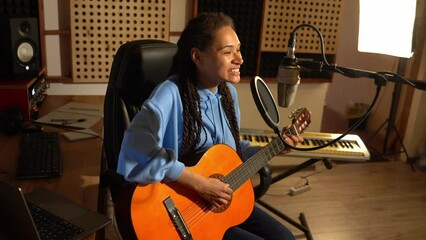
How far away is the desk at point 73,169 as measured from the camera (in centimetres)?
136

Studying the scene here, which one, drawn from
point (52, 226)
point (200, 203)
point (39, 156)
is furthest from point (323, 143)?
point (52, 226)

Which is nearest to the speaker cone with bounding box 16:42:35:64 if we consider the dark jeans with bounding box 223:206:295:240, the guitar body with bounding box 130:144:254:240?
the guitar body with bounding box 130:144:254:240

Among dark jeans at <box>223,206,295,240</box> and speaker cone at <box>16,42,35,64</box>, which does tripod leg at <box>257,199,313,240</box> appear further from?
speaker cone at <box>16,42,35,64</box>

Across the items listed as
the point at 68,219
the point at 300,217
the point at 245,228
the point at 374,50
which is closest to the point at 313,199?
the point at 300,217

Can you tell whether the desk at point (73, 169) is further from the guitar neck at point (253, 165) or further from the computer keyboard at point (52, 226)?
the guitar neck at point (253, 165)

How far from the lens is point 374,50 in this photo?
2.48 meters

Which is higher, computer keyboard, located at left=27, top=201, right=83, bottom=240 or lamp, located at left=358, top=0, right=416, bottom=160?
lamp, located at left=358, top=0, right=416, bottom=160

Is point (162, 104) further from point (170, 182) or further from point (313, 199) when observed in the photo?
point (313, 199)

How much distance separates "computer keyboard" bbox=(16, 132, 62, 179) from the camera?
4.74 feet

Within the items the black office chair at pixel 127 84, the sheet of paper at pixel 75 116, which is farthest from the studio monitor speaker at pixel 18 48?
the black office chair at pixel 127 84

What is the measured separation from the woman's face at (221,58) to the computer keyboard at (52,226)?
69 centimetres

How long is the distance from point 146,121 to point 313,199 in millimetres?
1894

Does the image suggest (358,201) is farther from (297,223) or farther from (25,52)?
(25,52)

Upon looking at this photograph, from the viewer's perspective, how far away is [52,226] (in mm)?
1118
